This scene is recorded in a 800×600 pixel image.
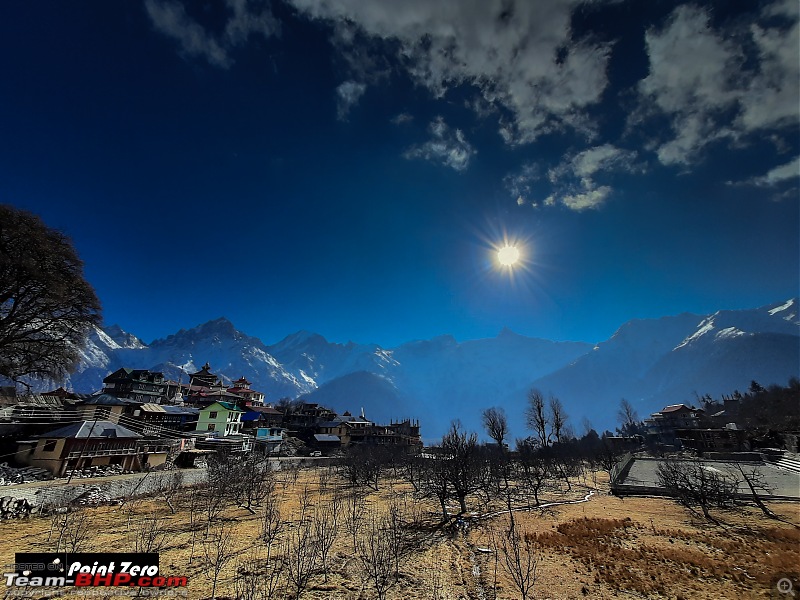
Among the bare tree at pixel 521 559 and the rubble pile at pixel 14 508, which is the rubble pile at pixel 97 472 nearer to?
the rubble pile at pixel 14 508

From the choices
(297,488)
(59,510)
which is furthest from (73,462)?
(297,488)

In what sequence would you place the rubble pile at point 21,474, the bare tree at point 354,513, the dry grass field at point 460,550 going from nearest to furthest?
the dry grass field at point 460,550
the bare tree at point 354,513
the rubble pile at point 21,474

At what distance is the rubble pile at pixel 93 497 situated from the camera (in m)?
23.5

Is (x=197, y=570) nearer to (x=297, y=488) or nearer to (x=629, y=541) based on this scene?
(x=629, y=541)

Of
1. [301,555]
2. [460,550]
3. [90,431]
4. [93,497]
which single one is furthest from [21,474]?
[460,550]

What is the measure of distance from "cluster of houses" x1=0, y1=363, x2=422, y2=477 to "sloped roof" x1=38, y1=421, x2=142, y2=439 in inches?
2.6

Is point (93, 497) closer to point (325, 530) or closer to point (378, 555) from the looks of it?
point (325, 530)

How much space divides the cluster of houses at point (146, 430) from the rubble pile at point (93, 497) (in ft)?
20.4

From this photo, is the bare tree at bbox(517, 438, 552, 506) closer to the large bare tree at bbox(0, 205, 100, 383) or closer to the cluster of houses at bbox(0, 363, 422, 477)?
the large bare tree at bbox(0, 205, 100, 383)

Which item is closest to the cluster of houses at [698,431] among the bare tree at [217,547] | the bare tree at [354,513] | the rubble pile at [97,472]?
the bare tree at [354,513]

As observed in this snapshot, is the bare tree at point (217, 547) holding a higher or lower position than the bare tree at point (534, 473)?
lower

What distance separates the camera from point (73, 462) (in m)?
29.5

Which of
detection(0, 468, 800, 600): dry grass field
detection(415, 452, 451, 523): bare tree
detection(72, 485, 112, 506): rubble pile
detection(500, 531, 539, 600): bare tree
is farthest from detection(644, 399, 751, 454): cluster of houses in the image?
detection(72, 485, 112, 506): rubble pile

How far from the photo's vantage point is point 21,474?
2595cm
